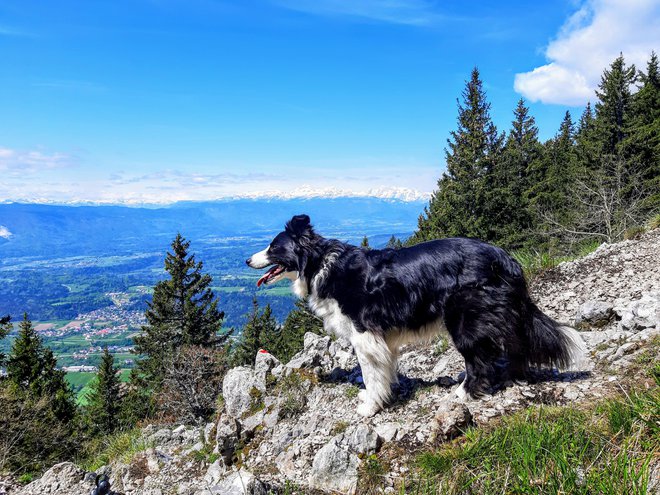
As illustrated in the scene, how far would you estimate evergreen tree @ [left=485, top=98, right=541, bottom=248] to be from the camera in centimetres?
2783

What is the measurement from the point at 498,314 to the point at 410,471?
1.91 m

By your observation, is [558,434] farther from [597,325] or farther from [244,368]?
[244,368]

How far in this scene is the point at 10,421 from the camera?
15.0m

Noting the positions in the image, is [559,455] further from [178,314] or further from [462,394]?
[178,314]

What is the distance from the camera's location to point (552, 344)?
421 cm

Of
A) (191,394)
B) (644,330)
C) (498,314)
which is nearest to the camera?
(498,314)

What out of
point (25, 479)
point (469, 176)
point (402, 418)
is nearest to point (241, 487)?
point (402, 418)

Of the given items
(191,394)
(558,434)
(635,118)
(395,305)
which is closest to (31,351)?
(191,394)

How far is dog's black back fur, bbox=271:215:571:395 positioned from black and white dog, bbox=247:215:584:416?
0.01 m

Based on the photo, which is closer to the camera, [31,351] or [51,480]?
[51,480]

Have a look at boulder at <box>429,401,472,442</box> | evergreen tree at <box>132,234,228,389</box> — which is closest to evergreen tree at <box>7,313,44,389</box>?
evergreen tree at <box>132,234,228,389</box>

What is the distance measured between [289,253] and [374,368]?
1756 mm

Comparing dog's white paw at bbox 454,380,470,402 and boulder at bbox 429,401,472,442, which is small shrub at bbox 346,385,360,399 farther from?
boulder at bbox 429,401,472,442

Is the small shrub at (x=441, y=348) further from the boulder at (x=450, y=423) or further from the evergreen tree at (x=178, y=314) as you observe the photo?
the evergreen tree at (x=178, y=314)
